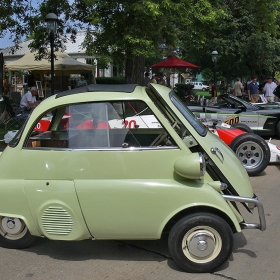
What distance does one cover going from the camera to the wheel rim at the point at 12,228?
402cm

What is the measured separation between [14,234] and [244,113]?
8.17 m

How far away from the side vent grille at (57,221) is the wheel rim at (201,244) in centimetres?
106

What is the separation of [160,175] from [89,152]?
68 cm

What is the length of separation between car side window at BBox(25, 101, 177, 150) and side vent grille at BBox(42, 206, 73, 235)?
23.3 inches

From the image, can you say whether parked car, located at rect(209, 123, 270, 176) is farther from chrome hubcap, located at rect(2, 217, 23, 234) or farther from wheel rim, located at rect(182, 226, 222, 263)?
chrome hubcap, located at rect(2, 217, 23, 234)

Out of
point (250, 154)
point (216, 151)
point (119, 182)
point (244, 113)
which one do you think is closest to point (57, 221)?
point (119, 182)

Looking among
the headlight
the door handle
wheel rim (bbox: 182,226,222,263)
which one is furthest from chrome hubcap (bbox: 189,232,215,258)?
the door handle

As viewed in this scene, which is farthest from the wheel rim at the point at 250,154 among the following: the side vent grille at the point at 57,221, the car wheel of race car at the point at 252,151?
the side vent grille at the point at 57,221

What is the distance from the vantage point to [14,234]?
13.5 feet

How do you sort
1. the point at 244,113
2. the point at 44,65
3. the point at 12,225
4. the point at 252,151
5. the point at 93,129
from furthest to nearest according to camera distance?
the point at 44,65
the point at 244,113
the point at 252,151
the point at 12,225
the point at 93,129

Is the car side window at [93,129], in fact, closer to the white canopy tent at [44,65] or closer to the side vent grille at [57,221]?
the side vent grille at [57,221]

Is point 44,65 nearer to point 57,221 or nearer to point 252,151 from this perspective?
point 252,151

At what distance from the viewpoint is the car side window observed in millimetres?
3828

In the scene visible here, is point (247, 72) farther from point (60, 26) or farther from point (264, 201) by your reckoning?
point (264, 201)
